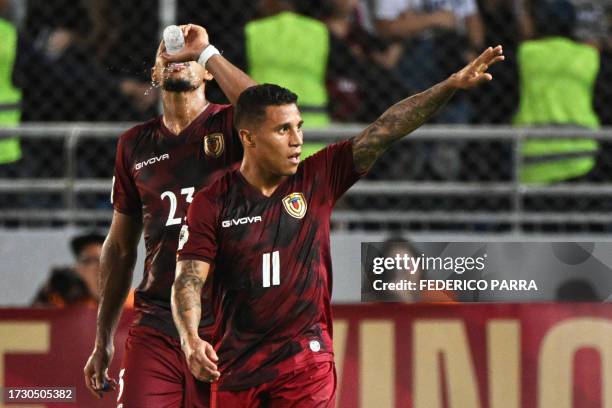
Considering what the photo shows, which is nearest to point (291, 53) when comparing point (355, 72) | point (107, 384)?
point (355, 72)

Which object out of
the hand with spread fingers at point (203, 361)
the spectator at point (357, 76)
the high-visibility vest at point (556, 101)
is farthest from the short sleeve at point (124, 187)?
the high-visibility vest at point (556, 101)

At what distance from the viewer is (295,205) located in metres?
5.15

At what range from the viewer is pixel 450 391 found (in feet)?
23.1

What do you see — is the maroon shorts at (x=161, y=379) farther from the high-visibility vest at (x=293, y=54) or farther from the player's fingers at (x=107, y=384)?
the high-visibility vest at (x=293, y=54)

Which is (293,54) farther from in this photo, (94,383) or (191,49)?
(94,383)

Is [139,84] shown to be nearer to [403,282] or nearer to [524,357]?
[403,282]

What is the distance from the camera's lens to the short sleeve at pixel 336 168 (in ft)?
17.1

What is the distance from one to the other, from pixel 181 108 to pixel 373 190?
223cm

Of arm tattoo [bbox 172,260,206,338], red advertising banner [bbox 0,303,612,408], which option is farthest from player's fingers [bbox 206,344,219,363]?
red advertising banner [bbox 0,303,612,408]

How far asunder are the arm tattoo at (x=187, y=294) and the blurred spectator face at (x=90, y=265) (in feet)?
6.97

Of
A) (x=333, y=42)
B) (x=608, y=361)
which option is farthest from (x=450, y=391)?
(x=333, y=42)

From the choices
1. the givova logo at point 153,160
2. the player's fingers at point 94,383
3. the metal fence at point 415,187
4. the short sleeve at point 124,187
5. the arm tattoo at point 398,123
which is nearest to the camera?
the arm tattoo at point 398,123

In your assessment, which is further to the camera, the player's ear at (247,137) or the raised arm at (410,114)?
the player's ear at (247,137)

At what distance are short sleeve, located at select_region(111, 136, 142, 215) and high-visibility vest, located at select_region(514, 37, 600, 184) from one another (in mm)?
3161
